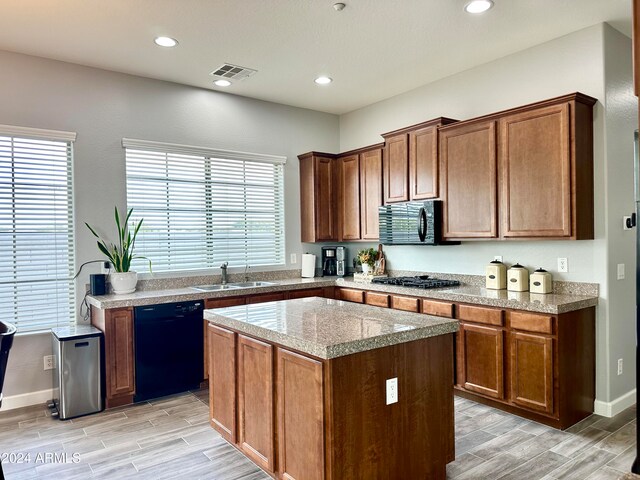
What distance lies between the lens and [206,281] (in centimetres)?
472

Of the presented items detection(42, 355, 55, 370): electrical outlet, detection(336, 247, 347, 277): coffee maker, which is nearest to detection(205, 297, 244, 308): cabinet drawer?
detection(42, 355, 55, 370): electrical outlet

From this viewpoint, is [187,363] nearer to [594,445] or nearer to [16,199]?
[16,199]

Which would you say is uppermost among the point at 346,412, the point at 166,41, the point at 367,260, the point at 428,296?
the point at 166,41

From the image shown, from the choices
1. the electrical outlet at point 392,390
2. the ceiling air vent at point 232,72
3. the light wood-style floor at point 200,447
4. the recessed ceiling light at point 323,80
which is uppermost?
the recessed ceiling light at point 323,80

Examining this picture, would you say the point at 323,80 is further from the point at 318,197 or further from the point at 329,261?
the point at 329,261

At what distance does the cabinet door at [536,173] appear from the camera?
328 cm

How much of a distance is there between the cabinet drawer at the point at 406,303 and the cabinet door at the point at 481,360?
0.47m

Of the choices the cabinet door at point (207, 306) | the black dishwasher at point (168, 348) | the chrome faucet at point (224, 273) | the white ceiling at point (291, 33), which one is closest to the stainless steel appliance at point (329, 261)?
the chrome faucet at point (224, 273)

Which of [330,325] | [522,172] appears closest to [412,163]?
[522,172]

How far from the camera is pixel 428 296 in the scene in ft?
12.8

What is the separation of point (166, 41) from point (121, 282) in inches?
81.4

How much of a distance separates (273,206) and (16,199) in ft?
8.38

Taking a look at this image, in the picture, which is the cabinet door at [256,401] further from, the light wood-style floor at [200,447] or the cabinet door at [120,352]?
the cabinet door at [120,352]

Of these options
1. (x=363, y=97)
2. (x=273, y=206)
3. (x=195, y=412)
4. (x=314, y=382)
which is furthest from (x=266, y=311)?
(x=363, y=97)
